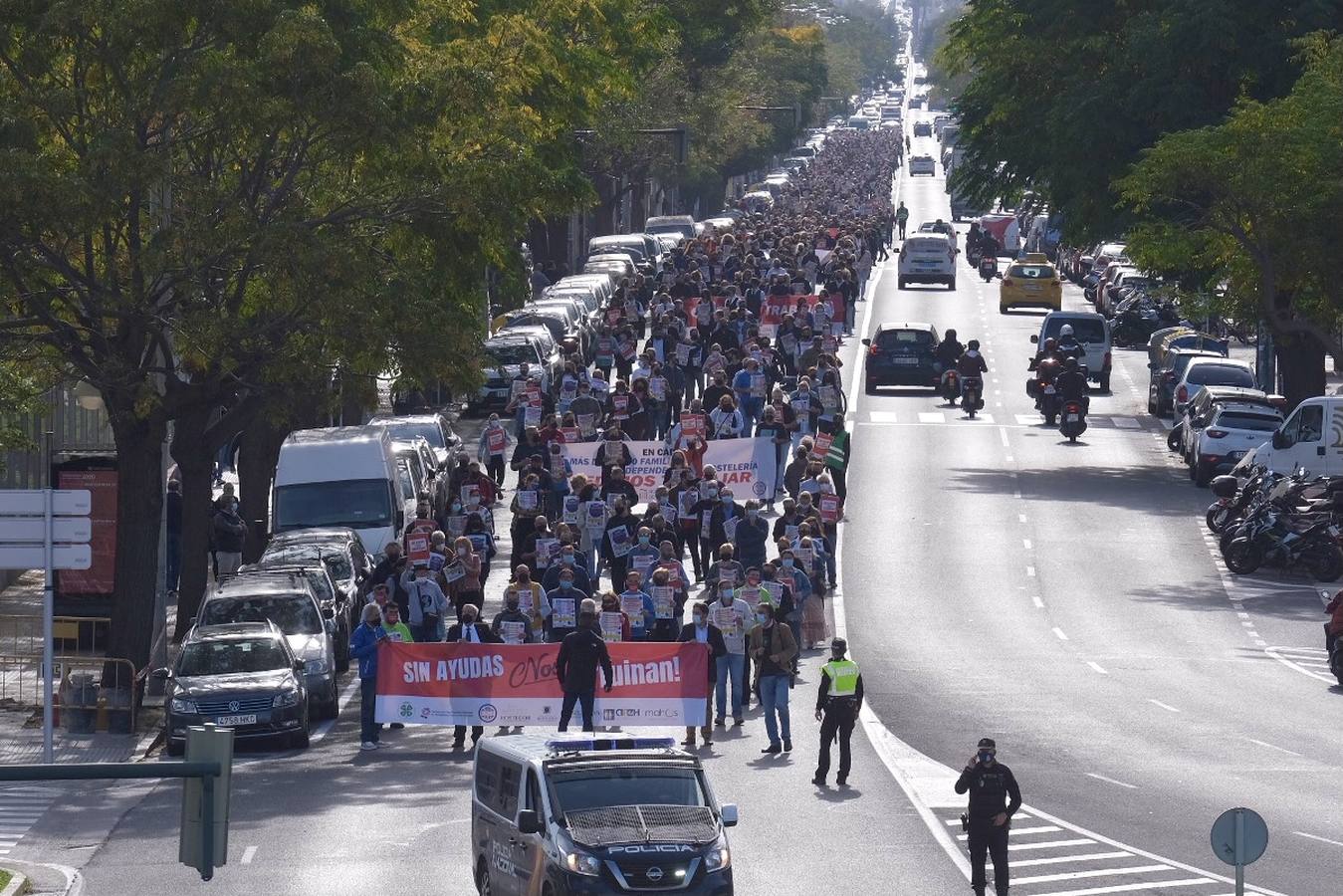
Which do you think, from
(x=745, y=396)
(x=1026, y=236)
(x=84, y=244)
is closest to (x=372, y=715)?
(x=84, y=244)

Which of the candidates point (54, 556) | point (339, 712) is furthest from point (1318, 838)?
point (54, 556)

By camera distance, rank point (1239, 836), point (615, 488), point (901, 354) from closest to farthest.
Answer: point (1239, 836) → point (615, 488) → point (901, 354)

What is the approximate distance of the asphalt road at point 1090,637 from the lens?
75.6ft

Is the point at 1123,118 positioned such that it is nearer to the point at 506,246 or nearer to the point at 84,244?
the point at 506,246

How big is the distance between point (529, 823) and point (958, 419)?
119 ft

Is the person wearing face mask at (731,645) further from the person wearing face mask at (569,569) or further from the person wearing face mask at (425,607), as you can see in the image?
the person wearing face mask at (425,607)

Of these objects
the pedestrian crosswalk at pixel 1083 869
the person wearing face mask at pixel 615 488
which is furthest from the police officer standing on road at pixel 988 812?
the person wearing face mask at pixel 615 488

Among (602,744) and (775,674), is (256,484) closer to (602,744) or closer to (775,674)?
(775,674)

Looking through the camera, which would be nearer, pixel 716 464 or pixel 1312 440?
pixel 716 464

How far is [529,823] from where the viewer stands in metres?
17.3

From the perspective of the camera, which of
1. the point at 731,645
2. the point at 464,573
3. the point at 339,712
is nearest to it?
the point at 731,645

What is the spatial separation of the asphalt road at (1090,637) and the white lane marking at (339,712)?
638cm

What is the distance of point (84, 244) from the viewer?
27.7 m

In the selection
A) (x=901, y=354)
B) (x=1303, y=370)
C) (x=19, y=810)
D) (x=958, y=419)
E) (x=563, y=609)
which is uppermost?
(x=901, y=354)
